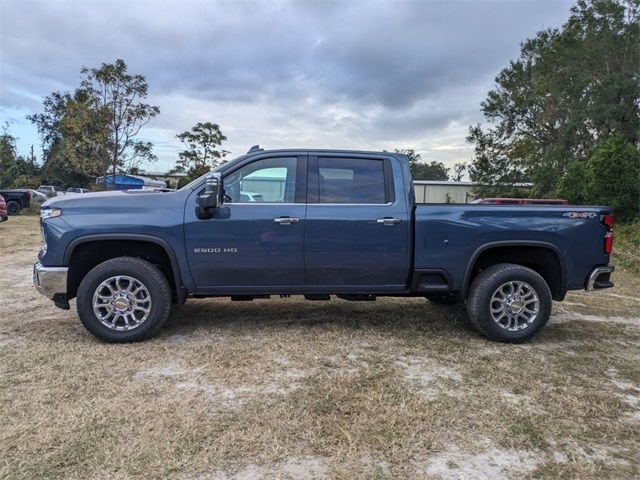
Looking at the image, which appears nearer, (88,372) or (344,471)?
(344,471)

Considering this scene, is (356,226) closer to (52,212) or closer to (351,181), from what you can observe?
(351,181)

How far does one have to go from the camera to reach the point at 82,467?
259cm

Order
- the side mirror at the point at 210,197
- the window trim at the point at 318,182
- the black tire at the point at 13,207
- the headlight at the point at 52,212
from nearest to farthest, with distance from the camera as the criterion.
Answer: the side mirror at the point at 210,197
the headlight at the point at 52,212
the window trim at the point at 318,182
the black tire at the point at 13,207

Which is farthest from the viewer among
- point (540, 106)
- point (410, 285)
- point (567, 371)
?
point (540, 106)

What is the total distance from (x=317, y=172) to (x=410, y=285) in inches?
57.9

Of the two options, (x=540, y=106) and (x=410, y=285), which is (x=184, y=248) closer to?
(x=410, y=285)

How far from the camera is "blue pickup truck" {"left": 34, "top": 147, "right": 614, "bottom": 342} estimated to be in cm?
448

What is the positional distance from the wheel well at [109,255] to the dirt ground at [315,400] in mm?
575

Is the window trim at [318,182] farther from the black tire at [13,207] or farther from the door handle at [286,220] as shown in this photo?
the black tire at [13,207]

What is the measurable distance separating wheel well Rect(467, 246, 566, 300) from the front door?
6.18 feet

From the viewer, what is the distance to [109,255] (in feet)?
15.7

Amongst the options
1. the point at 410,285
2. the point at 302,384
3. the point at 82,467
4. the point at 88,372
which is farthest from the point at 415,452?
the point at 88,372

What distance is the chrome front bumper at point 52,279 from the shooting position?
4.43 metres

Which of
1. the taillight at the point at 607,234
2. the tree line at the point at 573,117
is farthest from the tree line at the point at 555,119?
the taillight at the point at 607,234
